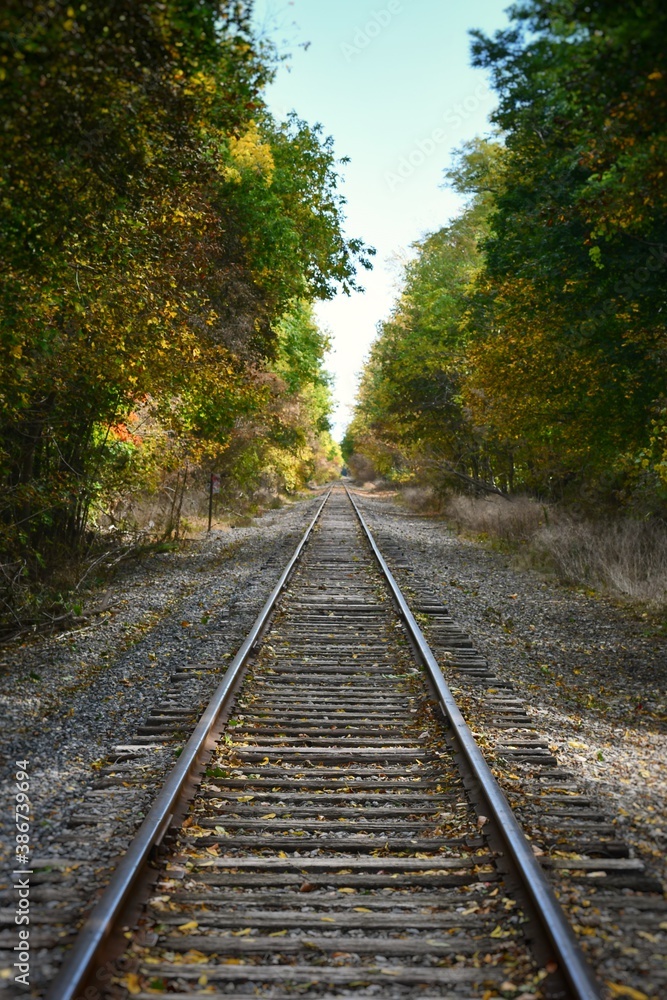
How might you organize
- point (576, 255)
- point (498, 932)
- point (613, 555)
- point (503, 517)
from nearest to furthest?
point (498, 932)
point (576, 255)
point (613, 555)
point (503, 517)

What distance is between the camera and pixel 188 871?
3.84 metres

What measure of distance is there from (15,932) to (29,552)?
899 cm


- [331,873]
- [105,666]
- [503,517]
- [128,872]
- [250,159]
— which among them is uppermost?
[250,159]

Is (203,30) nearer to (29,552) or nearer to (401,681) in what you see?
(401,681)

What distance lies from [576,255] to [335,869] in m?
7.85

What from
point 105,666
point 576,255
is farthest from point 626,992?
point 576,255

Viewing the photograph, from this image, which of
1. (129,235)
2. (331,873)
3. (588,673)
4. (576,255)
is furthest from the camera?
(576,255)

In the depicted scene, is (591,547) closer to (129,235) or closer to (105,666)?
(105,666)

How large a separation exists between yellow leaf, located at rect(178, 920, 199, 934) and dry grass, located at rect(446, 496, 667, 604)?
8523 millimetres

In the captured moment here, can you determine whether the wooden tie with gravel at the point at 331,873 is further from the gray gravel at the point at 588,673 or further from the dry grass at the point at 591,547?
the dry grass at the point at 591,547

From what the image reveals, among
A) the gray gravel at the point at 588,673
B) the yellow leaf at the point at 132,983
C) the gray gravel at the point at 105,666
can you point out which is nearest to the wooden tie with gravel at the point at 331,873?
the yellow leaf at the point at 132,983

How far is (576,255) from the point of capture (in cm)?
938

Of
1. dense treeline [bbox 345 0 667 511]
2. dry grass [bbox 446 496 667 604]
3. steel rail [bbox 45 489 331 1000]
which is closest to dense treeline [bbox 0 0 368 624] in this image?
dense treeline [bbox 345 0 667 511]

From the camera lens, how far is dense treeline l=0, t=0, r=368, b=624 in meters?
4.64
